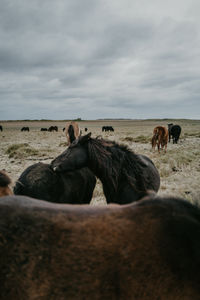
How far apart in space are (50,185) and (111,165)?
1288 millimetres

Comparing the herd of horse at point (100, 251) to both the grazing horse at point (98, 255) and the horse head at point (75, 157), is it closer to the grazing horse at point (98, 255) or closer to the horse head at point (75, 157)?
the grazing horse at point (98, 255)

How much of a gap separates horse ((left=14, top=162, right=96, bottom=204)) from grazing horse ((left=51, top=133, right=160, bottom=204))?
33 cm

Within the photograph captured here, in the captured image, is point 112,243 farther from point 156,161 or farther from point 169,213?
point 156,161

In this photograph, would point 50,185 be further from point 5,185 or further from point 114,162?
point 114,162

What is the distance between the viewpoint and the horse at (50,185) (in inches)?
147

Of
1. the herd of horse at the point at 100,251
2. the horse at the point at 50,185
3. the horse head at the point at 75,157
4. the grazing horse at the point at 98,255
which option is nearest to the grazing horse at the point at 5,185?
the horse at the point at 50,185

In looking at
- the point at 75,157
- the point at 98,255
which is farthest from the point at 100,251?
the point at 75,157

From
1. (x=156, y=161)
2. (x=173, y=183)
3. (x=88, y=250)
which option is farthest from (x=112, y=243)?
(x=156, y=161)

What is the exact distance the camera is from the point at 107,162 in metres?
3.58

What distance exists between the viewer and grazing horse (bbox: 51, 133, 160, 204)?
3.58 m

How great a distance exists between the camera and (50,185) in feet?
12.6

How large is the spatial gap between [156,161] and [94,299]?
10717 millimetres

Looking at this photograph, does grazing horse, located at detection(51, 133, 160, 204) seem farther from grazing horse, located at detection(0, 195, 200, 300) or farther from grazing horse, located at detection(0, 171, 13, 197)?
grazing horse, located at detection(0, 195, 200, 300)

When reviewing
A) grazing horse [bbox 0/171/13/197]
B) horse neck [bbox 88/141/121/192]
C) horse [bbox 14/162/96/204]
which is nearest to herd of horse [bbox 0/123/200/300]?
grazing horse [bbox 0/171/13/197]
